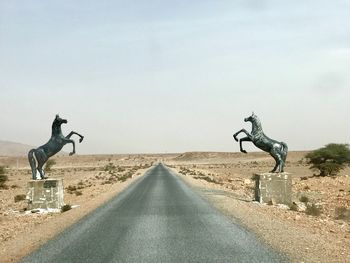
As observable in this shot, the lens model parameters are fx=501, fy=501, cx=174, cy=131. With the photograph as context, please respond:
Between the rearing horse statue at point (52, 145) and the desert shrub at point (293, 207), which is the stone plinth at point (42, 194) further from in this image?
the desert shrub at point (293, 207)

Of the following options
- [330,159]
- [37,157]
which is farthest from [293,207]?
[330,159]

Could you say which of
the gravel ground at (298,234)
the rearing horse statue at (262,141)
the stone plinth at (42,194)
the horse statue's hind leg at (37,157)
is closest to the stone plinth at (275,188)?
the rearing horse statue at (262,141)

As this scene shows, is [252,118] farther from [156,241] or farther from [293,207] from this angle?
[156,241]

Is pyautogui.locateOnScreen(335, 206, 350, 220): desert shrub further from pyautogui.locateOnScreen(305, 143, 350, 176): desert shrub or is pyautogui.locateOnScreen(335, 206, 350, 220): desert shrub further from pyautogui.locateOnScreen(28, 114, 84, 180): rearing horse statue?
pyautogui.locateOnScreen(305, 143, 350, 176): desert shrub

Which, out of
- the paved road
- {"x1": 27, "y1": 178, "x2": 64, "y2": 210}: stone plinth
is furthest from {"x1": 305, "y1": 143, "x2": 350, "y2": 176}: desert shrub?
the paved road

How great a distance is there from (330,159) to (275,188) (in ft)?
139

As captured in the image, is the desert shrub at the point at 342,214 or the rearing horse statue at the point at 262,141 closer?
the desert shrub at the point at 342,214

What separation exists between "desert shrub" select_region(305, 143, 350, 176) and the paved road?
4751cm

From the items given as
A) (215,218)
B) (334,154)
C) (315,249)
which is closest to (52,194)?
(215,218)

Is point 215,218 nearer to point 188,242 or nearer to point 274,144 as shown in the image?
point 188,242

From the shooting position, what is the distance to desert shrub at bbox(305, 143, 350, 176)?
6366 cm

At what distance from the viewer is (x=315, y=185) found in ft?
151

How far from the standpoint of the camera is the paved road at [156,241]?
445 inches

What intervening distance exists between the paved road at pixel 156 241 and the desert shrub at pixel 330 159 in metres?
47.5
